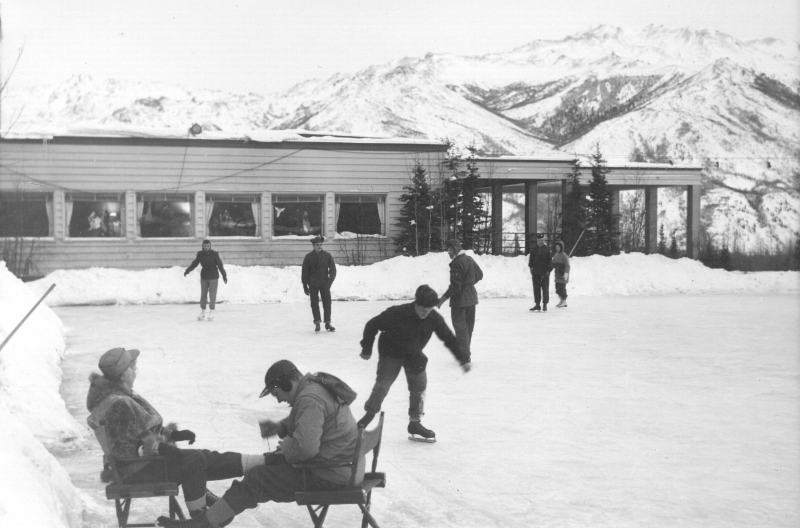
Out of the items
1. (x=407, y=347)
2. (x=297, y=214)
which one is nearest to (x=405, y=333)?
(x=407, y=347)

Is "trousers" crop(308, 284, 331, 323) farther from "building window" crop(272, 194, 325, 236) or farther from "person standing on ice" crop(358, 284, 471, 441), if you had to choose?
"building window" crop(272, 194, 325, 236)

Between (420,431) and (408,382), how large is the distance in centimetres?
44

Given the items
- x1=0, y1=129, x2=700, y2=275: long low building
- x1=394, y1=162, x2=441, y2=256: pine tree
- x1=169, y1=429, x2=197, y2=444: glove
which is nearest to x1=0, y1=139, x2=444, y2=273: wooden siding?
x1=0, y1=129, x2=700, y2=275: long low building

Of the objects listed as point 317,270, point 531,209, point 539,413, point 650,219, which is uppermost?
point 531,209

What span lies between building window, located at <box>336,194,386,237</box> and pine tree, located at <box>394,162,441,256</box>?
78 centimetres

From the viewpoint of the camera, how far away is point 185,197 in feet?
84.8

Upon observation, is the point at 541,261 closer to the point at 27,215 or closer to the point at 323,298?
the point at 323,298

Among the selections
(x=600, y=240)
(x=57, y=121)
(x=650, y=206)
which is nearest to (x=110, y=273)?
(x=57, y=121)

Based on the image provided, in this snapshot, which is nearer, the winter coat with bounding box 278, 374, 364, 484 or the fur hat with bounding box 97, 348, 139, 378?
the winter coat with bounding box 278, 374, 364, 484

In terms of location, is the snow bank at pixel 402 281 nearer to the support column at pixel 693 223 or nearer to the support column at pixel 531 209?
the support column at pixel 693 223

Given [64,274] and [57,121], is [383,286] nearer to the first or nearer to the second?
[64,274]

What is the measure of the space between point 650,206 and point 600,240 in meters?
5.21

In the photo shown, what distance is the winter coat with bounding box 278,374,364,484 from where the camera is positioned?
4.42 metres

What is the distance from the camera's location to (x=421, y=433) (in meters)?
7.39
